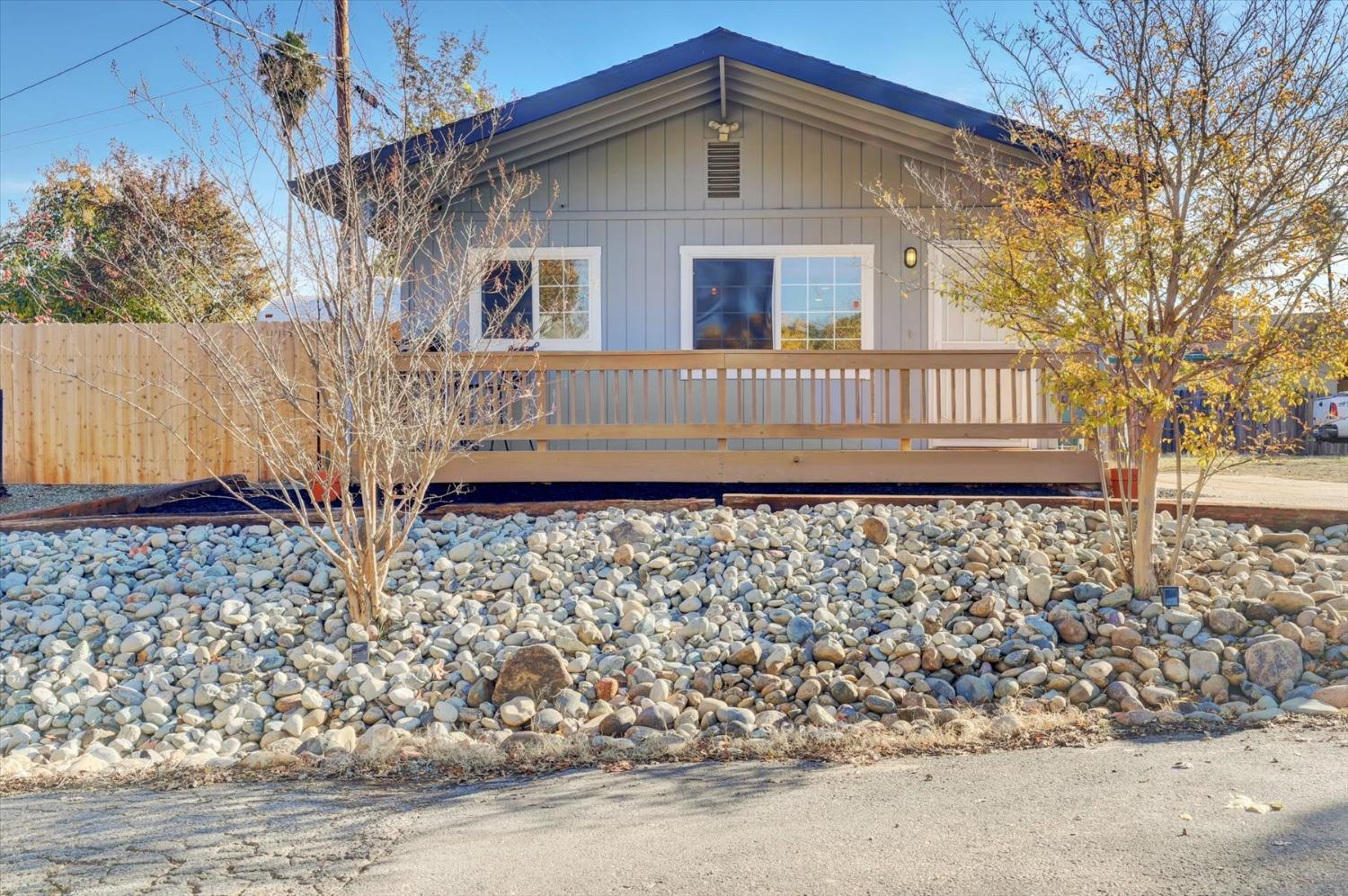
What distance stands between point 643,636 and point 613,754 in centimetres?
130

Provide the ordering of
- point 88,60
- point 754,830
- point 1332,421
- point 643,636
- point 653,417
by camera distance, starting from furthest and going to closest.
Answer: point 1332,421
point 88,60
point 653,417
point 643,636
point 754,830

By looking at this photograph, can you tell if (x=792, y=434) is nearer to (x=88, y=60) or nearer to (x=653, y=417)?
(x=653, y=417)

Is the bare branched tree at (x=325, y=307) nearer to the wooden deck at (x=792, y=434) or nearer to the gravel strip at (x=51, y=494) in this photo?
the wooden deck at (x=792, y=434)

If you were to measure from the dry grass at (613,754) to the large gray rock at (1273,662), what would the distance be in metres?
0.47

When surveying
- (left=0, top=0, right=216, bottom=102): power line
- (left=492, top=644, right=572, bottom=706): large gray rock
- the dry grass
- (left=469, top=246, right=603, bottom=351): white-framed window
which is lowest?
the dry grass

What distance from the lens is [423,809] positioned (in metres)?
3.13

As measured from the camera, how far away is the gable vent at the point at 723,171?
364 inches

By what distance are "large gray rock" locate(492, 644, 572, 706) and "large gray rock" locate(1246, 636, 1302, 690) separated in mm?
3303

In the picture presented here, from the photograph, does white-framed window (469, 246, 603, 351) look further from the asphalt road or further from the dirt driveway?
the asphalt road

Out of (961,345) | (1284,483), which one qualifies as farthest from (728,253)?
(1284,483)

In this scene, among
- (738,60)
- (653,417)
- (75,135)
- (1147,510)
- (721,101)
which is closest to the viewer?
(1147,510)

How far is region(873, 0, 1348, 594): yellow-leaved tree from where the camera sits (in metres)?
4.66

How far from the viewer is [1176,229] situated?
479 cm

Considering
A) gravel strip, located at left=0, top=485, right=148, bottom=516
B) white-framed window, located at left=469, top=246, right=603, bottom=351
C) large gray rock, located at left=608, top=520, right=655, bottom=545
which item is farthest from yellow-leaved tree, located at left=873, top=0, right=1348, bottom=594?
gravel strip, located at left=0, top=485, right=148, bottom=516
